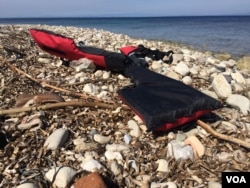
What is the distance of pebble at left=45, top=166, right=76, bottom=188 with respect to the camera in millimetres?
2447

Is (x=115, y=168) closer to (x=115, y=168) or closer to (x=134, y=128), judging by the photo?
(x=115, y=168)

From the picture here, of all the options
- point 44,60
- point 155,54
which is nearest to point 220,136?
point 155,54

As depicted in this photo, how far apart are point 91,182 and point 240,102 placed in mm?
2367

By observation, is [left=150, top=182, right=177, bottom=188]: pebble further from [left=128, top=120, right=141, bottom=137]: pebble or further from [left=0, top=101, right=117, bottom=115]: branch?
[left=0, top=101, right=117, bottom=115]: branch

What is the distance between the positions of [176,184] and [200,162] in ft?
1.29

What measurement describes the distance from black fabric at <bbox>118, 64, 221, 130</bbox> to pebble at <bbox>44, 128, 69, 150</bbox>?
30.1 inches

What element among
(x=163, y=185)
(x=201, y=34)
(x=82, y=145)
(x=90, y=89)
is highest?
(x=90, y=89)

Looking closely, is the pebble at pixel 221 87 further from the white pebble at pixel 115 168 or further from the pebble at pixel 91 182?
the pebble at pixel 91 182

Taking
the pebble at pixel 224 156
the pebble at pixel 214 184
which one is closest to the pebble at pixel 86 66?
the pebble at pixel 224 156

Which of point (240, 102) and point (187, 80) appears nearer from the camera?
point (240, 102)

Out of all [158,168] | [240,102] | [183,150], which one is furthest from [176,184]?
[240,102]

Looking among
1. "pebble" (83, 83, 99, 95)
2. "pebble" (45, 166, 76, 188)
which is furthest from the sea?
"pebble" (45, 166, 76, 188)

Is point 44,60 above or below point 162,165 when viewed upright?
above

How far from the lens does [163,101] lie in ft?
11.0
